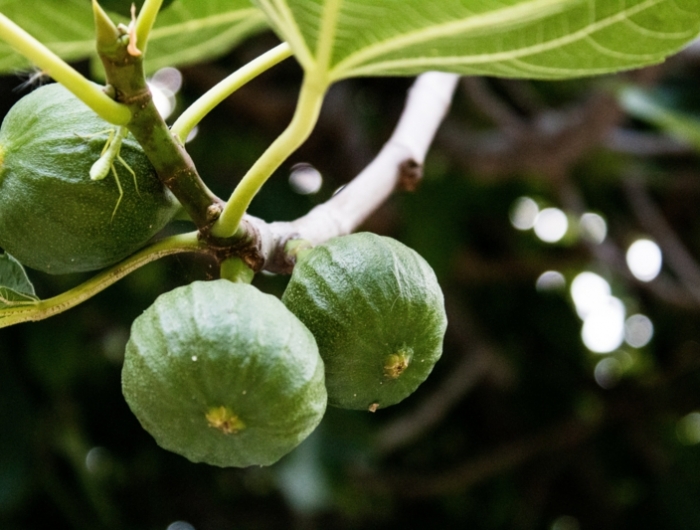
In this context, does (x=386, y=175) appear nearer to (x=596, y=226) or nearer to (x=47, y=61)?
(x=47, y=61)

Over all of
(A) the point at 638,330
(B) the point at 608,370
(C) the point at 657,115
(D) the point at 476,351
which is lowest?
(B) the point at 608,370

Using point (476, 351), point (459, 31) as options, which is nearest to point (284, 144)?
point (459, 31)

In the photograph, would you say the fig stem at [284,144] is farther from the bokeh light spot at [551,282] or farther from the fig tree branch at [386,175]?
the bokeh light spot at [551,282]

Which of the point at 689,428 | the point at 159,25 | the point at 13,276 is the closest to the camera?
the point at 13,276

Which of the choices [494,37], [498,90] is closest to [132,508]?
[498,90]

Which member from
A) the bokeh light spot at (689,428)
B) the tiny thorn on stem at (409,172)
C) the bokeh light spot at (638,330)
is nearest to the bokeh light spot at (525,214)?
the bokeh light spot at (638,330)

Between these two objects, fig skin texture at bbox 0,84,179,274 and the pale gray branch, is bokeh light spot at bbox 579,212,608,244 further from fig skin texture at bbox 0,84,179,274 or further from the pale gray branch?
fig skin texture at bbox 0,84,179,274

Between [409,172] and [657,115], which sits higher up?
[409,172]
